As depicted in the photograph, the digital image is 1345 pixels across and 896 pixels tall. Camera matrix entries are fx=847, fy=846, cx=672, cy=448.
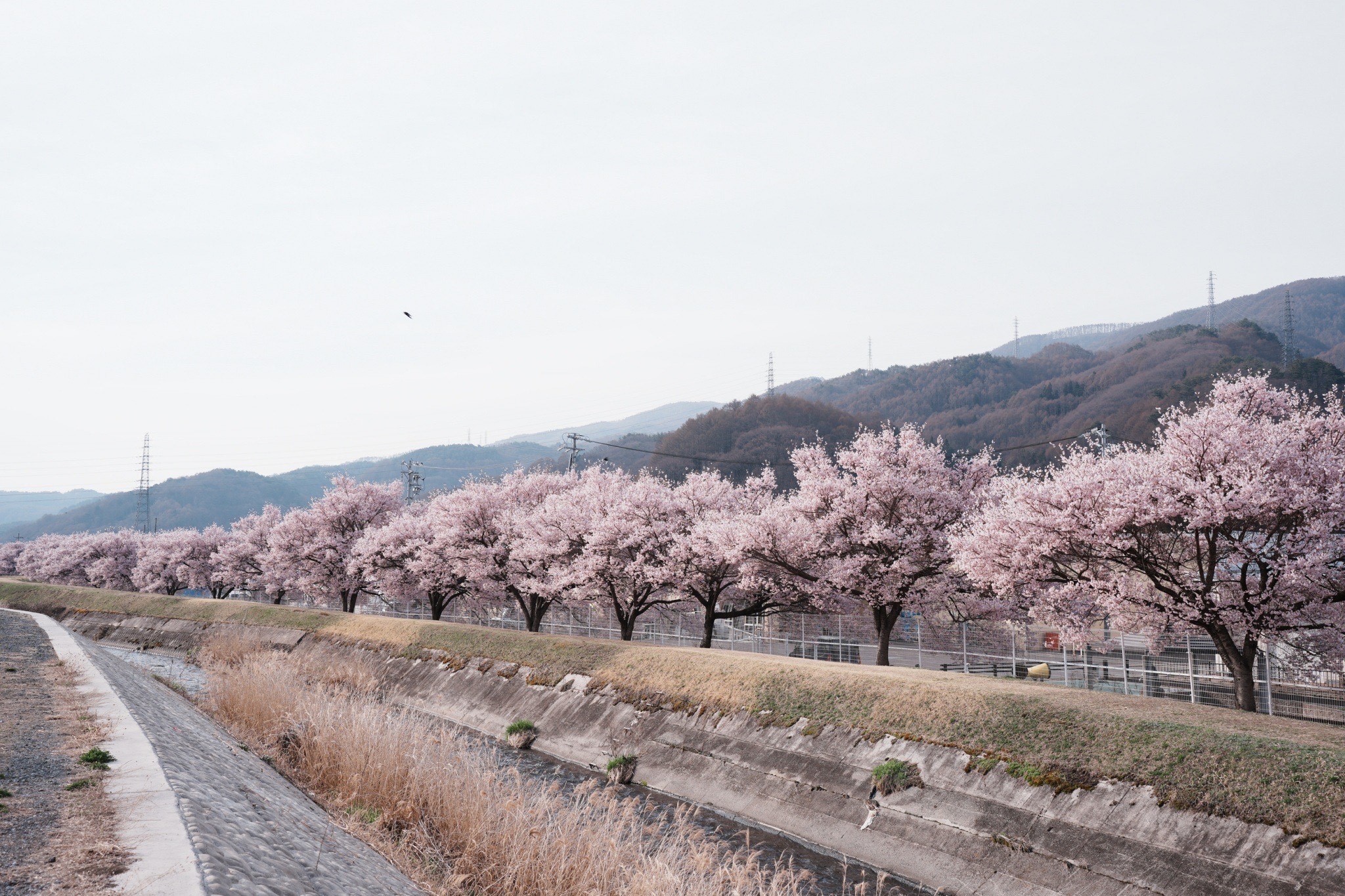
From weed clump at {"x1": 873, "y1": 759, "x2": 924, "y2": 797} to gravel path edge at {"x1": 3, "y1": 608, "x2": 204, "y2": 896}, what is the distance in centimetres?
1430

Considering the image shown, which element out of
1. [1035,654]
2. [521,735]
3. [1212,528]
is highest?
[1212,528]

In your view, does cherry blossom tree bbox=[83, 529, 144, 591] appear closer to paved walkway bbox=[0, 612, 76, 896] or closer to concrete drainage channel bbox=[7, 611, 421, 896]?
paved walkway bbox=[0, 612, 76, 896]

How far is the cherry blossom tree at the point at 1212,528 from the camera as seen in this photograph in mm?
20188

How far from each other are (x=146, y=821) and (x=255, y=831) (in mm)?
1310

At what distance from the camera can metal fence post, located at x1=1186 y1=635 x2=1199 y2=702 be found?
1014 inches

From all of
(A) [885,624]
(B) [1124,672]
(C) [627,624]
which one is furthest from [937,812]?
(C) [627,624]

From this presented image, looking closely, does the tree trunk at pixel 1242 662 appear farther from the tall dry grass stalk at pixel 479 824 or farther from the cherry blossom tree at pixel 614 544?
the cherry blossom tree at pixel 614 544

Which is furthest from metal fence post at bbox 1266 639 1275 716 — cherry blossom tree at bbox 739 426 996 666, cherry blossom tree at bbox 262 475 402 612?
cherry blossom tree at bbox 262 475 402 612

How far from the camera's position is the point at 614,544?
40.1m

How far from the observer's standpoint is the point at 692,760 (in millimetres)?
24188

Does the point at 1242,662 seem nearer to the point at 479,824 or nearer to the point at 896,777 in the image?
the point at 896,777

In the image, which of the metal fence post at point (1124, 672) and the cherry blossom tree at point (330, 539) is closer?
the metal fence post at point (1124, 672)

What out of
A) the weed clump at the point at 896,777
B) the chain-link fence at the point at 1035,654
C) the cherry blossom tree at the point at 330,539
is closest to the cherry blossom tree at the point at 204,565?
the cherry blossom tree at the point at 330,539

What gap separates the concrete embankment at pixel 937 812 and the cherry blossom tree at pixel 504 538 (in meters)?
16.1
